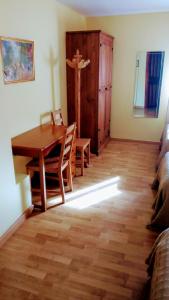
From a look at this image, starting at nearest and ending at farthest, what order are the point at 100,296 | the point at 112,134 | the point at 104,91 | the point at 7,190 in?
1. the point at 100,296
2. the point at 7,190
3. the point at 104,91
4. the point at 112,134

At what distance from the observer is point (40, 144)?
8.20 ft

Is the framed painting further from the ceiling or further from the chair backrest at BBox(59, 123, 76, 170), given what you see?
the ceiling

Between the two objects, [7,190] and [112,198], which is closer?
[7,190]

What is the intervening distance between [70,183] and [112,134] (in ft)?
7.65

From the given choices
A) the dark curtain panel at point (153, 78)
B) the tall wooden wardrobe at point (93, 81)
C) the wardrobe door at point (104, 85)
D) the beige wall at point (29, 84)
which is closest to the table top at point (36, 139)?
the beige wall at point (29, 84)

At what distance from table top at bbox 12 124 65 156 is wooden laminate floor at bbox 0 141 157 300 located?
0.74 meters

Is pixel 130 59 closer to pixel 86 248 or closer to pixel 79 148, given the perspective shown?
pixel 79 148

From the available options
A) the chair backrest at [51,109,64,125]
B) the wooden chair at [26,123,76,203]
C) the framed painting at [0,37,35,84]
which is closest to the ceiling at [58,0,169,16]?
the framed painting at [0,37,35,84]

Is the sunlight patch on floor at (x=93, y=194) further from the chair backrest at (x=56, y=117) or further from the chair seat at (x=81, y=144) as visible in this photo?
the chair backrest at (x=56, y=117)

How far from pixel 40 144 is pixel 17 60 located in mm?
996

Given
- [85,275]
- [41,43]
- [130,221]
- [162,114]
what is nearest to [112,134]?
[162,114]

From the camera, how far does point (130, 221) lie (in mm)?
2459

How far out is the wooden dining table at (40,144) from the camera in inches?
94.6

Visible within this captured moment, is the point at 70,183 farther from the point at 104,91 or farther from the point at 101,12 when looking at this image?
the point at 101,12
